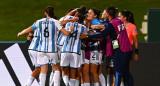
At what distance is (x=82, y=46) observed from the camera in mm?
12000

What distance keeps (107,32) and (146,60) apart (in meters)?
3.00

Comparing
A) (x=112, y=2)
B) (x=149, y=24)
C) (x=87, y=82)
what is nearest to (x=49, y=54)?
(x=87, y=82)

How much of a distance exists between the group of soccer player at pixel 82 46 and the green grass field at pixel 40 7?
701 inches

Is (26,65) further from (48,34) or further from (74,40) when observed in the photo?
(74,40)

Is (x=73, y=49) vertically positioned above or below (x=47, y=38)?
below

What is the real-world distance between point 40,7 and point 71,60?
2103 centimetres

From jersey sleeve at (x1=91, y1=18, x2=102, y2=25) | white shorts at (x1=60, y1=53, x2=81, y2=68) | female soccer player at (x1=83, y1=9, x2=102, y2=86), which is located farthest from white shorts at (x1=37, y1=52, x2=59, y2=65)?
jersey sleeve at (x1=91, y1=18, x2=102, y2=25)

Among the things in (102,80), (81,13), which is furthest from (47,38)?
(102,80)

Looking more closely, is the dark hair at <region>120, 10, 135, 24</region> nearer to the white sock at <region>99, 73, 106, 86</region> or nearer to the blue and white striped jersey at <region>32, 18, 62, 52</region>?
the white sock at <region>99, 73, 106, 86</region>

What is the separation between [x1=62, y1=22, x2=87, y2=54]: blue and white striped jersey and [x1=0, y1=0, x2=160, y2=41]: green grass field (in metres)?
18.5

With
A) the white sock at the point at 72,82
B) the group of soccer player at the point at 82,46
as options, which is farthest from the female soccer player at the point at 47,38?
the white sock at the point at 72,82

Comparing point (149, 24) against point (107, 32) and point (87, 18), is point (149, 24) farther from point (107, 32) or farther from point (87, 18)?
point (107, 32)

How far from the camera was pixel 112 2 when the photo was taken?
107 feet

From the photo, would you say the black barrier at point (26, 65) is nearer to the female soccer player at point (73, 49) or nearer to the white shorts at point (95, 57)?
the white shorts at point (95, 57)
